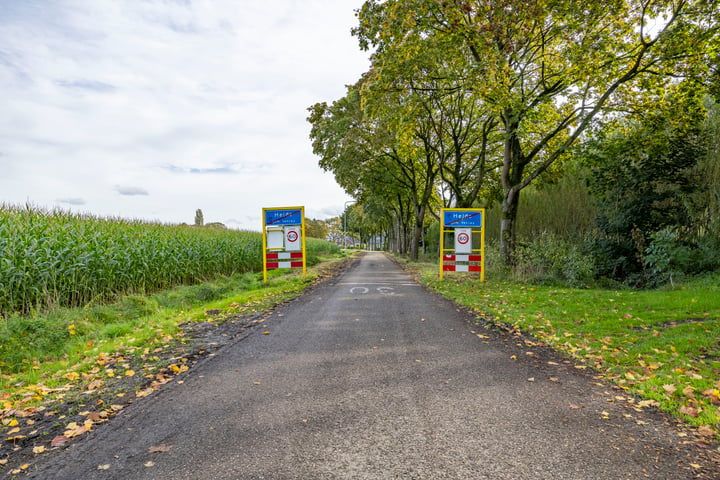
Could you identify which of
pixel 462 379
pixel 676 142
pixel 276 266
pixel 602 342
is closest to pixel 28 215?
pixel 276 266

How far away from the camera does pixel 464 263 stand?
1272 centimetres

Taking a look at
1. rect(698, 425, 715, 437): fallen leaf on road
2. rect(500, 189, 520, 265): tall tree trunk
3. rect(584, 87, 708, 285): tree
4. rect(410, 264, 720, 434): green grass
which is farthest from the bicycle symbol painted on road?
rect(698, 425, 715, 437): fallen leaf on road

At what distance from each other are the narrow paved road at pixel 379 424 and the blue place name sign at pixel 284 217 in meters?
→ 8.87

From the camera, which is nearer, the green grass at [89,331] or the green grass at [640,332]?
the green grass at [640,332]

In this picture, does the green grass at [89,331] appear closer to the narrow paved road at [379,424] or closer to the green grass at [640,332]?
the narrow paved road at [379,424]

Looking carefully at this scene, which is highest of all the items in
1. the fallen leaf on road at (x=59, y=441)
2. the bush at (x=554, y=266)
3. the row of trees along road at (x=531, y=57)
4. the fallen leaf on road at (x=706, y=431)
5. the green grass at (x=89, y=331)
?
the row of trees along road at (x=531, y=57)

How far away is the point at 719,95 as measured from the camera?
34.1 ft

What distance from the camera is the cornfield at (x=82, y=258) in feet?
23.0

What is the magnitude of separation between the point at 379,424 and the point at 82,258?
26.1ft

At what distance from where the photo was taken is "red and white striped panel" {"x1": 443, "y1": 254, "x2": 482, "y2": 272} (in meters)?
12.6

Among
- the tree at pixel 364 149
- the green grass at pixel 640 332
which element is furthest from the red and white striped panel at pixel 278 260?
the tree at pixel 364 149

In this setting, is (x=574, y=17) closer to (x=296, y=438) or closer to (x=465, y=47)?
(x=465, y=47)

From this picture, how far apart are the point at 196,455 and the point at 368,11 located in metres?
11.9

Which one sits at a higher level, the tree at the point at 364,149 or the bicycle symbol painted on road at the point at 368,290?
the tree at the point at 364,149
